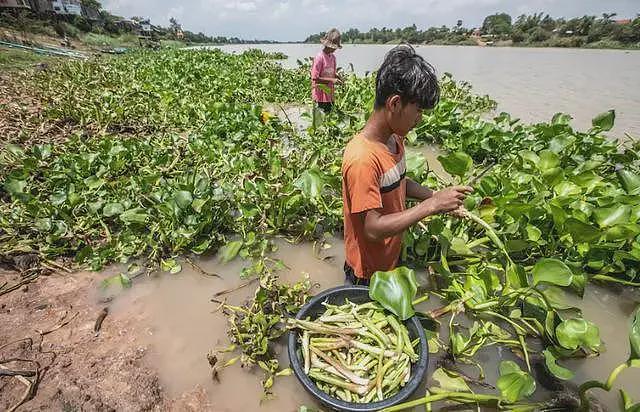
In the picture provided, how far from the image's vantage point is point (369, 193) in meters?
1.42

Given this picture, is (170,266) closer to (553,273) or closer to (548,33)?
(553,273)

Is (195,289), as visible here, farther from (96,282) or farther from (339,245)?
(339,245)

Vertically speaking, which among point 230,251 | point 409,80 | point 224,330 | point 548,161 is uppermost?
point 409,80

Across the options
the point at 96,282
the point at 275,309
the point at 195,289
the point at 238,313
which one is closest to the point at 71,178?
the point at 96,282

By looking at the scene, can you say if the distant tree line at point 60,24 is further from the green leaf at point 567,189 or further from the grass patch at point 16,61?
the green leaf at point 567,189

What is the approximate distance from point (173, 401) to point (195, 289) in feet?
2.52

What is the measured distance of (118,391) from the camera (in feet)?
5.20

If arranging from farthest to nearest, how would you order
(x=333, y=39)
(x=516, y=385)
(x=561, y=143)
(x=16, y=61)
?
1. (x=16, y=61)
2. (x=333, y=39)
3. (x=561, y=143)
4. (x=516, y=385)

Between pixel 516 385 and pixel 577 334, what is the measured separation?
38 centimetres

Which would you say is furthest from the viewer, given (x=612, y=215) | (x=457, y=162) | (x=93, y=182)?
(x=93, y=182)

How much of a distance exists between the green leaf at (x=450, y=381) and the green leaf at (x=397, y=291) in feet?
0.99

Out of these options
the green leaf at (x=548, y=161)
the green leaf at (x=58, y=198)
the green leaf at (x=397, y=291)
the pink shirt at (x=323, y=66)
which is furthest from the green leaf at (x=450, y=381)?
the pink shirt at (x=323, y=66)

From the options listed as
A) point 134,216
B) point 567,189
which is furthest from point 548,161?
point 134,216

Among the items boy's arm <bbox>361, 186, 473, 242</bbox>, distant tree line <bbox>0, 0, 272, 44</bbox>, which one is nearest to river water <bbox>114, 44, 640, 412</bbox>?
boy's arm <bbox>361, 186, 473, 242</bbox>
